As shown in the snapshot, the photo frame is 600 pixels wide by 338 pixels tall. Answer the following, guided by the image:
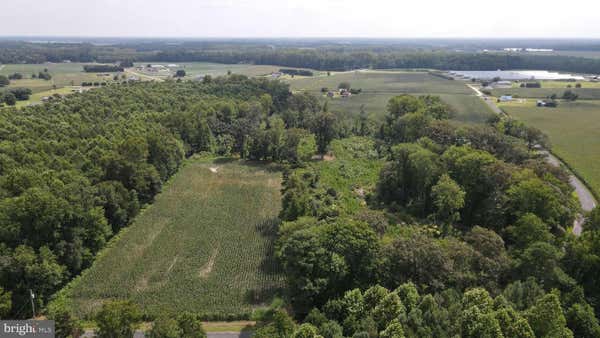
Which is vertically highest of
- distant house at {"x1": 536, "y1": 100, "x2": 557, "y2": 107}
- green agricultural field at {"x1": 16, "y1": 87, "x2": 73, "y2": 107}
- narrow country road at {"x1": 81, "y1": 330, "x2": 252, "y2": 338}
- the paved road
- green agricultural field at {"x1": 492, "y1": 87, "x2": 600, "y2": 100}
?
green agricultural field at {"x1": 492, "y1": 87, "x2": 600, "y2": 100}

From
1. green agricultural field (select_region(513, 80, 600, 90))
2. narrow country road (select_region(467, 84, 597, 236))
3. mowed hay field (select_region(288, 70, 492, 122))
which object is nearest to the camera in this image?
narrow country road (select_region(467, 84, 597, 236))

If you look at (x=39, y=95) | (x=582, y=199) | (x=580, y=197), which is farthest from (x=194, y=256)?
(x=39, y=95)

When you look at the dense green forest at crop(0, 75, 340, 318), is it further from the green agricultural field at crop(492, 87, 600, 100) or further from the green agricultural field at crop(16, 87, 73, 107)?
the green agricultural field at crop(492, 87, 600, 100)

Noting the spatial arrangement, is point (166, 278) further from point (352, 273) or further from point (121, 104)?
point (121, 104)

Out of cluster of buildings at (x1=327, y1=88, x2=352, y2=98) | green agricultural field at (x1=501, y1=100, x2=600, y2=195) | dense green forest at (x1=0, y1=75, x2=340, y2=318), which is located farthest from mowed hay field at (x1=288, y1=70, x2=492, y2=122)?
dense green forest at (x1=0, y1=75, x2=340, y2=318)

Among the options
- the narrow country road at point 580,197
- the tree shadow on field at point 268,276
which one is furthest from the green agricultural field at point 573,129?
the tree shadow on field at point 268,276

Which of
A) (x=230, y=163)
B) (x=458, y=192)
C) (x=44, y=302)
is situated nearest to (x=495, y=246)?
(x=458, y=192)

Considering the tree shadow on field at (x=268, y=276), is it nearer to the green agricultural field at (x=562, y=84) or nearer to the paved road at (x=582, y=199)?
the paved road at (x=582, y=199)
